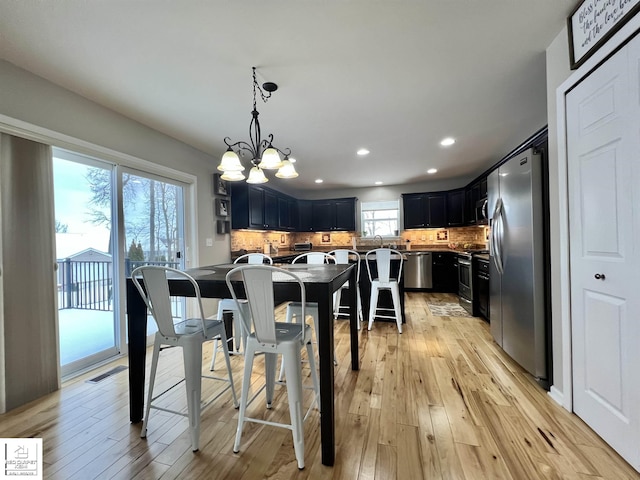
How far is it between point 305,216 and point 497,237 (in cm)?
496

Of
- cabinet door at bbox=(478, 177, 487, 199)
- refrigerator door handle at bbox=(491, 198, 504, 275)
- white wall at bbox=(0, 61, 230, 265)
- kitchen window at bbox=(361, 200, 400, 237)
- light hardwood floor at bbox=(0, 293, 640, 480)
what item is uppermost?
white wall at bbox=(0, 61, 230, 265)

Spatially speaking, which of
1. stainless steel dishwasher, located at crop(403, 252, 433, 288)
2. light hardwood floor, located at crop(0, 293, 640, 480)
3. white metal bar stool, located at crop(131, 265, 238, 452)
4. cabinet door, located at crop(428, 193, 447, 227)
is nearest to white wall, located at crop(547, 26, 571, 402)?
light hardwood floor, located at crop(0, 293, 640, 480)

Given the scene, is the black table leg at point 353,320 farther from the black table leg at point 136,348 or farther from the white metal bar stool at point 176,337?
the black table leg at point 136,348

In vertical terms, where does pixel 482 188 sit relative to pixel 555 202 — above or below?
above

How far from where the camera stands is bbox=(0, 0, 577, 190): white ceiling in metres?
1.62

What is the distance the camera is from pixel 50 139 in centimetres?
225

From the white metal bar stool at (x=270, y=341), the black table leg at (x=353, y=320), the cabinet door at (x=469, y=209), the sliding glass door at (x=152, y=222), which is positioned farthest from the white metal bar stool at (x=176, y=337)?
the cabinet door at (x=469, y=209)

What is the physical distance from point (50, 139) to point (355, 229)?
5.67m

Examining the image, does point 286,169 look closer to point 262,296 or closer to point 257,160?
point 257,160

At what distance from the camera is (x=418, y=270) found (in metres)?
6.09

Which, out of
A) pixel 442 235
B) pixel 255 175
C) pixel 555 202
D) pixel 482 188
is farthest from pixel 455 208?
pixel 255 175

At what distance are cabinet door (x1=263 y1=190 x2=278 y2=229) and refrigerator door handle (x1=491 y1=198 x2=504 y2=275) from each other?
3.66 m

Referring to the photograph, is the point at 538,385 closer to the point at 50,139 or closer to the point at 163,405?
the point at 163,405

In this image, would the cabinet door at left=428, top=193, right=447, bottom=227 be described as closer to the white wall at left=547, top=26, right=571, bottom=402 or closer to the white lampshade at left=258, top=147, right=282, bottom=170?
the white wall at left=547, top=26, right=571, bottom=402
